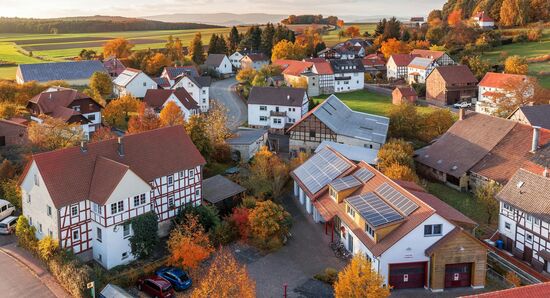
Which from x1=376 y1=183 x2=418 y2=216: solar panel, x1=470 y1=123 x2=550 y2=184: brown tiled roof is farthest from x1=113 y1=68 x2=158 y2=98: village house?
x1=376 y1=183 x2=418 y2=216: solar panel

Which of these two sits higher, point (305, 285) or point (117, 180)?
point (117, 180)

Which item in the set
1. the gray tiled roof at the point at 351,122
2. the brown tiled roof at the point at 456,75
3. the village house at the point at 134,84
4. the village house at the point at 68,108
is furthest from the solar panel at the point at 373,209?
the brown tiled roof at the point at 456,75

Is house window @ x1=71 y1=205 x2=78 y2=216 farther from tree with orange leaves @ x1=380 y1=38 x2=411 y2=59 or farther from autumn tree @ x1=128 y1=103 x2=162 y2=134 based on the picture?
tree with orange leaves @ x1=380 y1=38 x2=411 y2=59

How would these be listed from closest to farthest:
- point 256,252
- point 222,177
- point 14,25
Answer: point 256,252 < point 222,177 < point 14,25

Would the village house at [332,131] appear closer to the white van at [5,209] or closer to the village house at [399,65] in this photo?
the white van at [5,209]

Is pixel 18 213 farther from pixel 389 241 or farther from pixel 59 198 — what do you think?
pixel 389 241

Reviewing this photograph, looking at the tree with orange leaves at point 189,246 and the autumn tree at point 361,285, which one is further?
the tree with orange leaves at point 189,246

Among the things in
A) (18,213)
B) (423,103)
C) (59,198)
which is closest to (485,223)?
(59,198)

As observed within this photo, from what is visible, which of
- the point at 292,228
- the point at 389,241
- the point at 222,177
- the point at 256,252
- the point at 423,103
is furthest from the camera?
the point at 423,103
